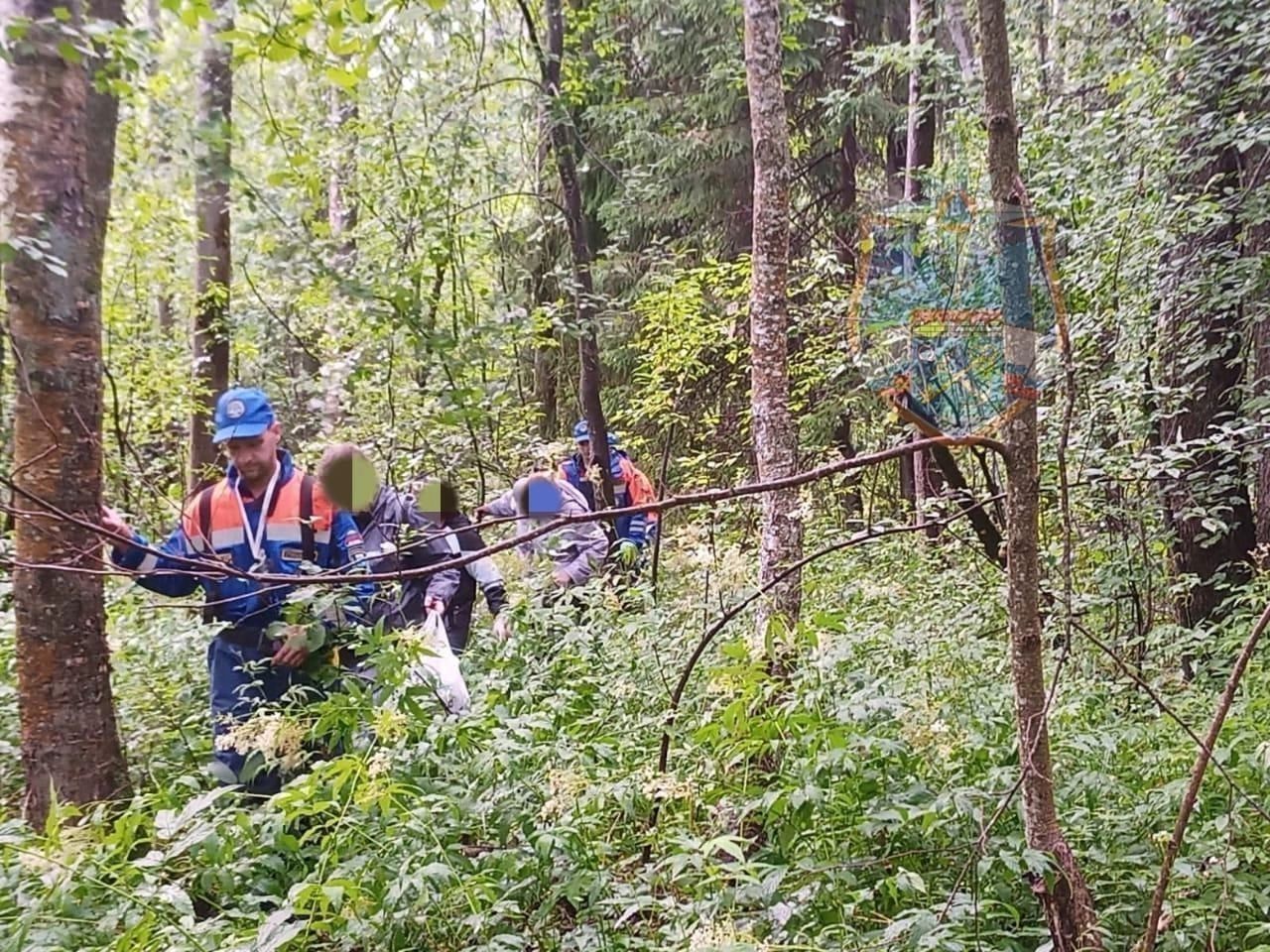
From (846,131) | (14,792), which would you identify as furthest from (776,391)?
(846,131)

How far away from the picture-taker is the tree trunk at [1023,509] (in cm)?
216

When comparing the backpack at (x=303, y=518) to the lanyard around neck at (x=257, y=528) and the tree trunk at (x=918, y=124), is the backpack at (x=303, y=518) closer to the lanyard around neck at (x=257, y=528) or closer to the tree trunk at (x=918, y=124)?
the lanyard around neck at (x=257, y=528)

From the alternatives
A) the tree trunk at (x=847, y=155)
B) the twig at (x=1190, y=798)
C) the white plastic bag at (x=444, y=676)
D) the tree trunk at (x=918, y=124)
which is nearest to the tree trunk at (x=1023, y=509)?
the twig at (x=1190, y=798)

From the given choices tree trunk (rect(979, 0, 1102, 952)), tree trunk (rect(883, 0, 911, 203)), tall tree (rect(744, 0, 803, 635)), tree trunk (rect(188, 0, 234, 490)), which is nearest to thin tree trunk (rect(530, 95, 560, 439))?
tree trunk (rect(188, 0, 234, 490))

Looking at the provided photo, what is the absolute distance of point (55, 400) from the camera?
327 cm

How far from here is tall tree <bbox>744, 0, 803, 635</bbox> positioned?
449 cm

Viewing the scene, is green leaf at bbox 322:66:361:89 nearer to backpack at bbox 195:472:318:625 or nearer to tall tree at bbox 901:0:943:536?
backpack at bbox 195:472:318:625

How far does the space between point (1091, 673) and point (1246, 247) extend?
A: 258cm

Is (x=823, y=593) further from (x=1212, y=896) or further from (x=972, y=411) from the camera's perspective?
(x=972, y=411)

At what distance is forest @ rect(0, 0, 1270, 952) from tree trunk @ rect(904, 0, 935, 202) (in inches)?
5.4

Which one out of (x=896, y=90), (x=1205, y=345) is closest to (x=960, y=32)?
(x=896, y=90)

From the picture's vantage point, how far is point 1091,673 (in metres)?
5.00

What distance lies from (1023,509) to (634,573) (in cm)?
518

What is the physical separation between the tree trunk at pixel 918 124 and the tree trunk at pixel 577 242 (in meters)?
3.17
